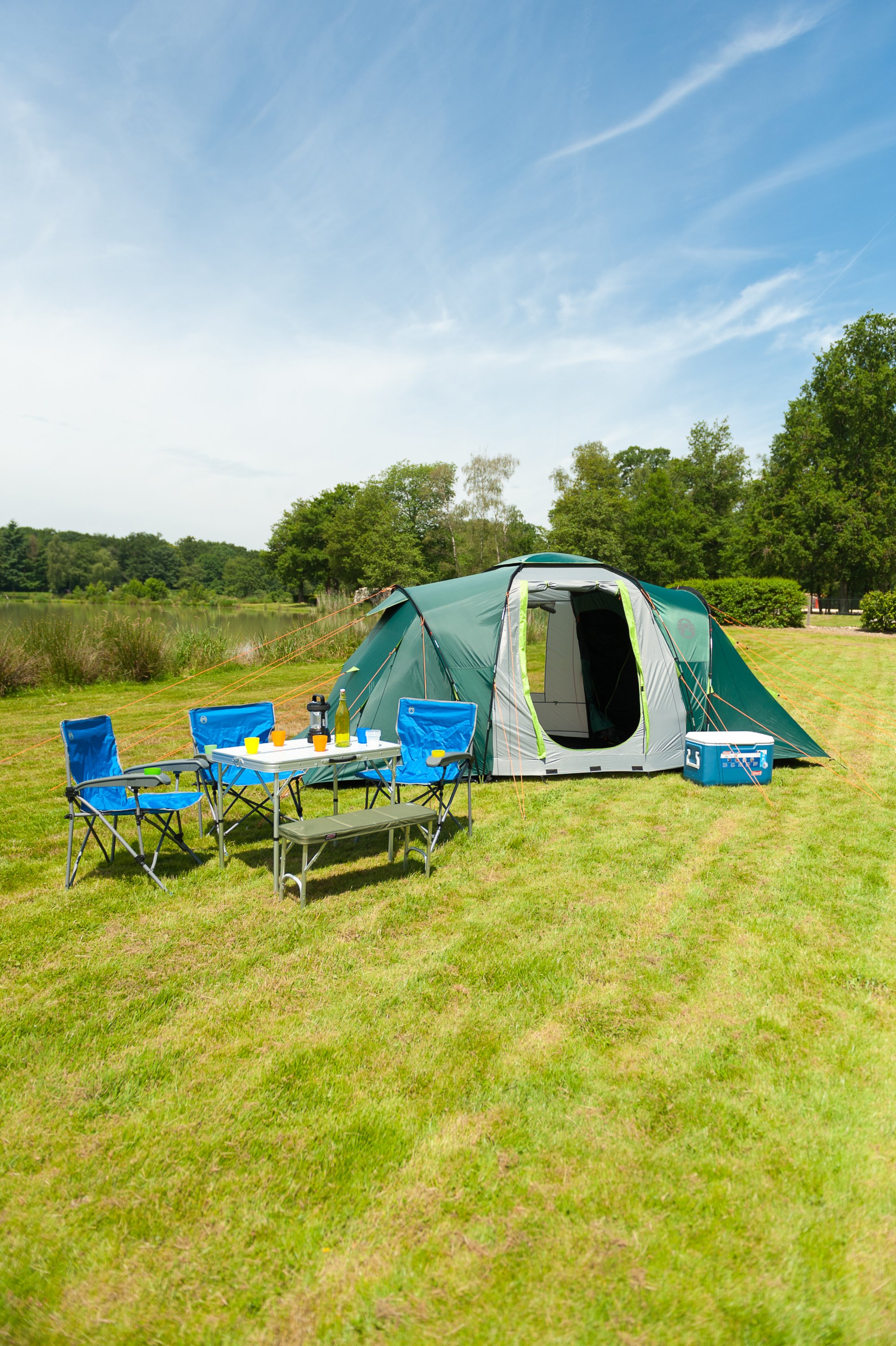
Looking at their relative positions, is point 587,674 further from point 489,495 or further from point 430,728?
point 489,495

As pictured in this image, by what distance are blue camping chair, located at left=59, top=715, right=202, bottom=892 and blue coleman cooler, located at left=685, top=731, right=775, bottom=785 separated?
3.71m

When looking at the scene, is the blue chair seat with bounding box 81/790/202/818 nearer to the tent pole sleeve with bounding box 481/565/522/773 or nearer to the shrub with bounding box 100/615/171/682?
the tent pole sleeve with bounding box 481/565/522/773

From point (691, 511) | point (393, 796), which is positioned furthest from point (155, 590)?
point (393, 796)

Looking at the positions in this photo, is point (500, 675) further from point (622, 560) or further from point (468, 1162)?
point (622, 560)

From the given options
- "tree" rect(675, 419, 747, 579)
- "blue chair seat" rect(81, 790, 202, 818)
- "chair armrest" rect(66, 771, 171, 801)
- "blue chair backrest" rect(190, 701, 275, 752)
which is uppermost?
"tree" rect(675, 419, 747, 579)

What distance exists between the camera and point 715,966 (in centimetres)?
297

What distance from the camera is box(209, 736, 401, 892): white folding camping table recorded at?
362 cm

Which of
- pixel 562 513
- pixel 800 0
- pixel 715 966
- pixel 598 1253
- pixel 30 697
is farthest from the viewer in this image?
pixel 562 513

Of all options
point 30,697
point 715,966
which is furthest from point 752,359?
point 715,966

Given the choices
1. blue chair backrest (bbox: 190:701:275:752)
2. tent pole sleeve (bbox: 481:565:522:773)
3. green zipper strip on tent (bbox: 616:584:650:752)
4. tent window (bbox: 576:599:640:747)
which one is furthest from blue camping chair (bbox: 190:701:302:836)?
tent window (bbox: 576:599:640:747)

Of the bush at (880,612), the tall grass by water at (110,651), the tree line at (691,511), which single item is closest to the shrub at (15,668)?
the tall grass by water at (110,651)

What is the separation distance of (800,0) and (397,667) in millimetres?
6459

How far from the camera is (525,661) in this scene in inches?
228

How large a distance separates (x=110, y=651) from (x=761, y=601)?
60.8 feet
